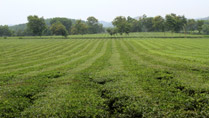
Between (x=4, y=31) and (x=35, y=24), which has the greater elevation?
(x=4, y=31)

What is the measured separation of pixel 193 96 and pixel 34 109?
12.6 m

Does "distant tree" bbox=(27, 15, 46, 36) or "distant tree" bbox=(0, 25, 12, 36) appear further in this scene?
"distant tree" bbox=(0, 25, 12, 36)

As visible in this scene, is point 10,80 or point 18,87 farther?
point 10,80

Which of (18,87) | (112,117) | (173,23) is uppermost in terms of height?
(173,23)

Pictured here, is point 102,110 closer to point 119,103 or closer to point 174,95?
point 119,103

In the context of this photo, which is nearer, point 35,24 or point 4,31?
point 35,24

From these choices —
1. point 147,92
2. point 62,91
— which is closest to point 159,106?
point 147,92

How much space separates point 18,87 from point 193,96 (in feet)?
54.3

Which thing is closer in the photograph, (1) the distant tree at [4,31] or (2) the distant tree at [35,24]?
(2) the distant tree at [35,24]

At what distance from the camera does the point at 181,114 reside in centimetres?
941

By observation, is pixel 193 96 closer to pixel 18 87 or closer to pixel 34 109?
pixel 34 109

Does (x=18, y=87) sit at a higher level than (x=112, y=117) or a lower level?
higher

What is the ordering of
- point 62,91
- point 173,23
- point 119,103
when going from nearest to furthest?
point 119,103 → point 62,91 → point 173,23

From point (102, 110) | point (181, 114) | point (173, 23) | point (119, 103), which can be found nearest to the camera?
point (181, 114)
